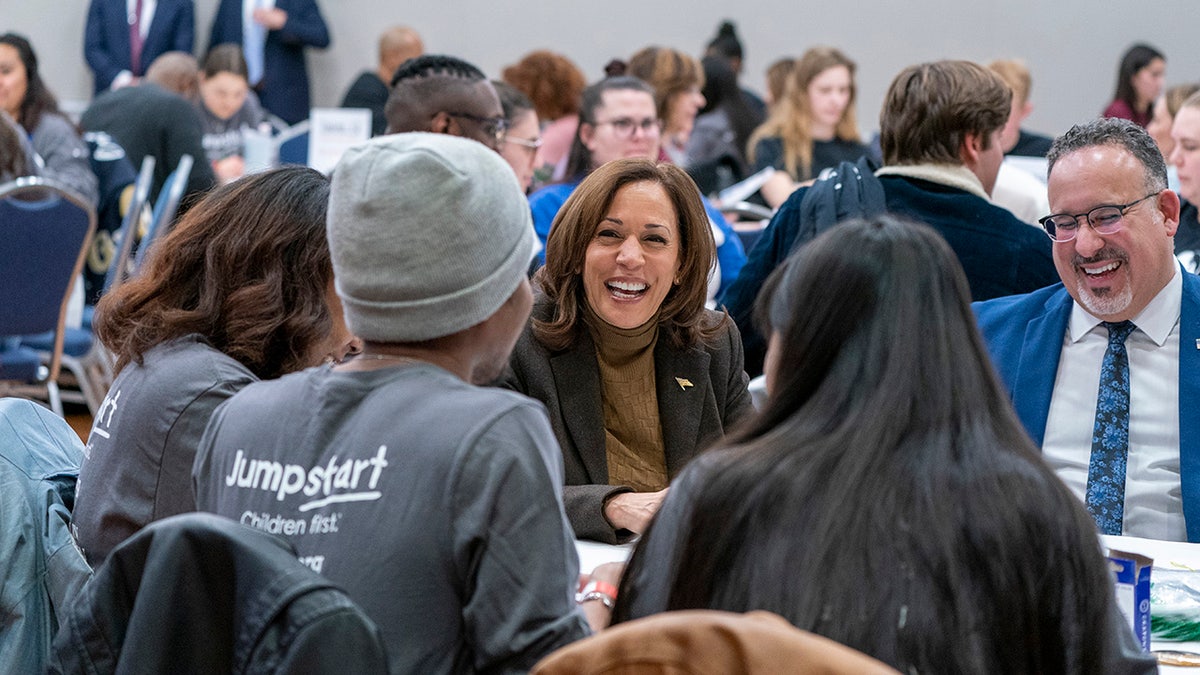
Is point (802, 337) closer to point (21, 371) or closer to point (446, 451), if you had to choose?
point (446, 451)

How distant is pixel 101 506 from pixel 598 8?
878cm

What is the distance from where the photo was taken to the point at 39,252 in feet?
14.8

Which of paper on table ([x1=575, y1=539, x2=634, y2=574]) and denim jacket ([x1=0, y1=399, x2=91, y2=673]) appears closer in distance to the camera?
denim jacket ([x1=0, y1=399, x2=91, y2=673])

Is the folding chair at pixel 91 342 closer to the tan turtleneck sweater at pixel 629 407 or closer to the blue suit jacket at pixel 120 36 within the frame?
the tan turtleneck sweater at pixel 629 407

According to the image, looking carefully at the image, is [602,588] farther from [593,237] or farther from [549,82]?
[549,82]

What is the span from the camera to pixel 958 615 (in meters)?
1.19

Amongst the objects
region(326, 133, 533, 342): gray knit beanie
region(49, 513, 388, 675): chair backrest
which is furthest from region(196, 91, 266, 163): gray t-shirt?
region(49, 513, 388, 675): chair backrest

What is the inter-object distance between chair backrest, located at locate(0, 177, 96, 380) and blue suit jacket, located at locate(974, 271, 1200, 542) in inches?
124

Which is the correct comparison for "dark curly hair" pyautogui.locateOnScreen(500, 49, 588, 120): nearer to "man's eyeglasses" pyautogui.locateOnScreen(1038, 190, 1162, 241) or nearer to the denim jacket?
"man's eyeglasses" pyautogui.locateOnScreen(1038, 190, 1162, 241)

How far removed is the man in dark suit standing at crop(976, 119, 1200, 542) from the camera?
2324mm

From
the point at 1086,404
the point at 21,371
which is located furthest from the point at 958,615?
the point at 21,371

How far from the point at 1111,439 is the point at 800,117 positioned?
→ 426 centimetres

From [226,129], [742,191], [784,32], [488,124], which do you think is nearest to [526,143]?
[488,124]

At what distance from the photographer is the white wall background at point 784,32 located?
969cm
